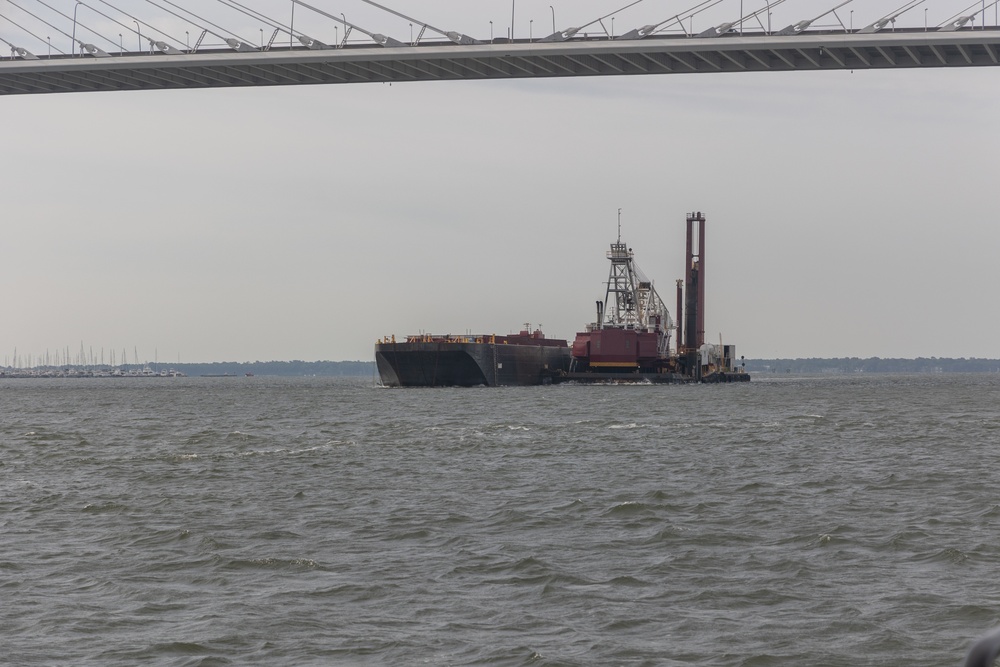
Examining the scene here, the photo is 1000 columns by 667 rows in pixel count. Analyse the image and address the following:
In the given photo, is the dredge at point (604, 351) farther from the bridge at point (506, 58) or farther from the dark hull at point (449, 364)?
the bridge at point (506, 58)

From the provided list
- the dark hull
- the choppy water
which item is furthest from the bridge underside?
the dark hull

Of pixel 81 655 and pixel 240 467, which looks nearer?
pixel 81 655

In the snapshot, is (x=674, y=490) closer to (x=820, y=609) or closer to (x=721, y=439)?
(x=820, y=609)

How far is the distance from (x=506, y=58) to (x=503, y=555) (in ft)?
165

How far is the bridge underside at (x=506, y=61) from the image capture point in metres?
57.6

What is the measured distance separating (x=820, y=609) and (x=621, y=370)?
319 ft

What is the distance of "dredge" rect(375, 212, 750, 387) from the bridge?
106 ft

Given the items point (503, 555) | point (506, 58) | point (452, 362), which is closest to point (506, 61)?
point (506, 58)

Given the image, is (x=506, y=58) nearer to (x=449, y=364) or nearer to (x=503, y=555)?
(x=449, y=364)

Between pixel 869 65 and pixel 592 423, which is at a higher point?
pixel 869 65

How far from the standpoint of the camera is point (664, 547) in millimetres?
16125

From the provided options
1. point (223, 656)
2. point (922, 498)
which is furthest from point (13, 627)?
point (922, 498)

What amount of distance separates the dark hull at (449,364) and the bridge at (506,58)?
31.0m

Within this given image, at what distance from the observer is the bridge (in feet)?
189
